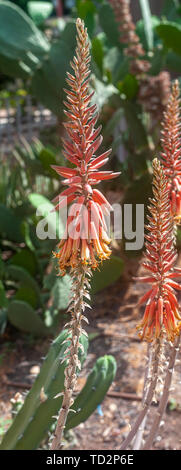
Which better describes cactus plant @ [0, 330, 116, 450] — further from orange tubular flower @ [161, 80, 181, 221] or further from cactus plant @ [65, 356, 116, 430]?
orange tubular flower @ [161, 80, 181, 221]

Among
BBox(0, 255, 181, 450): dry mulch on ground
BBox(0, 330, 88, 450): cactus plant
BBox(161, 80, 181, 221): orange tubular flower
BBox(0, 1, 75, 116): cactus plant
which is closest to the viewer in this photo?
BBox(161, 80, 181, 221): orange tubular flower

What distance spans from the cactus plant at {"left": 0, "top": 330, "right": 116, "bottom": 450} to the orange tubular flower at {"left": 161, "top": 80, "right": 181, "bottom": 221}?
0.38 meters

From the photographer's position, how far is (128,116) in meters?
2.99

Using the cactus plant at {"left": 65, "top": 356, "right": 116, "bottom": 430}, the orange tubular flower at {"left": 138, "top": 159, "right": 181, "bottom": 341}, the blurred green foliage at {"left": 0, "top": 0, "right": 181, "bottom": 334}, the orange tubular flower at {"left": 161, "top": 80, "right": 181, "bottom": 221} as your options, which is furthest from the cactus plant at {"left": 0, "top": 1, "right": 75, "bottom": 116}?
the orange tubular flower at {"left": 138, "top": 159, "right": 181, "bottom": 341}

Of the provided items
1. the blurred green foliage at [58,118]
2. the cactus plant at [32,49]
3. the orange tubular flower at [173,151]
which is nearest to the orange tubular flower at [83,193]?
the orange tubular flower at [173,151]

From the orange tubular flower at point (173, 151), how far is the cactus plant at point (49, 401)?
0.38 m

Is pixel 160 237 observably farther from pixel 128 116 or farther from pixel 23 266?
pixel 128 116

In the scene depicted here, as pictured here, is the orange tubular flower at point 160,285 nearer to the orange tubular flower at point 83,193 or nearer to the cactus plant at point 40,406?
the orange tubular flower at point 83,193

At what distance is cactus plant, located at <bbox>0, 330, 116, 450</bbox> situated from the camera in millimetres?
1287

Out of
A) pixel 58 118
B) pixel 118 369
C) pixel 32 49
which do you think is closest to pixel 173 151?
pixel 118 369

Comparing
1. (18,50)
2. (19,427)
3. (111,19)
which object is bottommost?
(19,427)

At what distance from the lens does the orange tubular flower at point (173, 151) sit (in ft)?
3.17
